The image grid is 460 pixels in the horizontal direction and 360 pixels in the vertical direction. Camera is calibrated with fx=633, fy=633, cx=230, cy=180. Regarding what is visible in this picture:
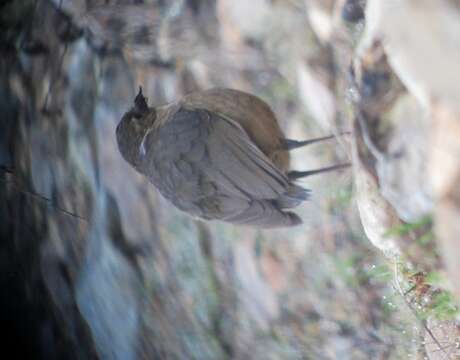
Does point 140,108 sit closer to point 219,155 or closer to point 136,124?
point 136,124

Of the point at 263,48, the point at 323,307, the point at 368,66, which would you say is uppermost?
the point at 263,48

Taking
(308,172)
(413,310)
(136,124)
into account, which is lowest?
(413,310)

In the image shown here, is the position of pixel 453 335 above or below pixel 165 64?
below

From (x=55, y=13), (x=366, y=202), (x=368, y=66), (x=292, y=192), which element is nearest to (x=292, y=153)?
(x=292, y=192)

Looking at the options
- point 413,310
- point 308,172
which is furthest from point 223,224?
point 413,310

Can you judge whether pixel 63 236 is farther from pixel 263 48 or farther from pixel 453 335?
pixel 453 335

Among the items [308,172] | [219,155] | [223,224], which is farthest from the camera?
[223,224]

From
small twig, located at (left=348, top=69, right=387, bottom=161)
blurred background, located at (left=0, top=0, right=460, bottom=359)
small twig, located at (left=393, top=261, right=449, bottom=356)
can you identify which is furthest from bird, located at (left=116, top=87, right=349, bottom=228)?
small twig, located at (left=348, top=69, right=387, bottom=161)
